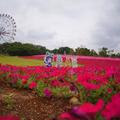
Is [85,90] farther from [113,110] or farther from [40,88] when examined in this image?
[113,110]

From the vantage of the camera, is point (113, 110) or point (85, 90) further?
point (85, 90)

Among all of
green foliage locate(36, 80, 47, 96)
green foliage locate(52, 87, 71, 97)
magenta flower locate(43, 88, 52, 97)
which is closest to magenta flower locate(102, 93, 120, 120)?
magenta flower locate(43, 88, 52, 97)

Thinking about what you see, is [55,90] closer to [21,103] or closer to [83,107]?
[21,103]

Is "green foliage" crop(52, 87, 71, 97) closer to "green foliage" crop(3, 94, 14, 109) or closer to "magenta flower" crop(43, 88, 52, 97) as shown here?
"magenta flower" crop(43, 88, 52, 97)

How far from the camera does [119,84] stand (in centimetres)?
469

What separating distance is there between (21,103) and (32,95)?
96cm

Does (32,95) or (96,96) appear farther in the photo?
(32,95)

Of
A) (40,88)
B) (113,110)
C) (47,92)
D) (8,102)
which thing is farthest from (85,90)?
(113,110)

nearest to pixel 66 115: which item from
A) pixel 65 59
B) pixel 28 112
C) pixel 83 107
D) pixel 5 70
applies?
pixel 83 107

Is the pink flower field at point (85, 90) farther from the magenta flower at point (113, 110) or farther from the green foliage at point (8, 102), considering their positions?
the green foliage at point (8, 102)

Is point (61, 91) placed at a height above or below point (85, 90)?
below

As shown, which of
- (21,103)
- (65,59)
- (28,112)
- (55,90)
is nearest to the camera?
(28,112)

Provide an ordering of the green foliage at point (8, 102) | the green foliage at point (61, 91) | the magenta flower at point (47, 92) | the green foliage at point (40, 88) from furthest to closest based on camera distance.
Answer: the green foliage at point (40, 88)
the green foliage at point (61, 91)
the magenta flower at point (47, 92)
the green foliage at point (8, 102)

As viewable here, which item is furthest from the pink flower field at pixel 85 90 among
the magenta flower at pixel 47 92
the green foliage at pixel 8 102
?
the green foliage at pixel 8 102
